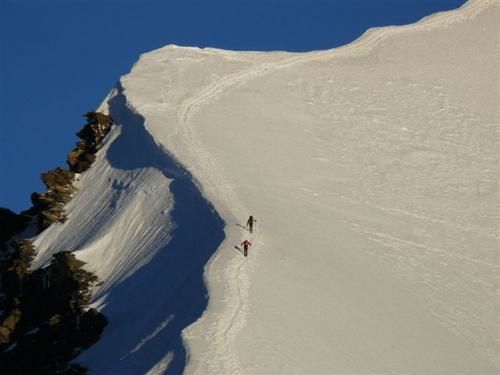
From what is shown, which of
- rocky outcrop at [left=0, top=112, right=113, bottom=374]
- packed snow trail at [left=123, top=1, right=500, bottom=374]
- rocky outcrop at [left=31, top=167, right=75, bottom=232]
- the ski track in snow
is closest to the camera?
the ski track in snow

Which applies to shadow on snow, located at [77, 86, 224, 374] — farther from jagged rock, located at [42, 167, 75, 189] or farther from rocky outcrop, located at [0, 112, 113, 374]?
jagged rock, located at [42, 167, 75, 189]

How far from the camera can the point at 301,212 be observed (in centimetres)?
4797

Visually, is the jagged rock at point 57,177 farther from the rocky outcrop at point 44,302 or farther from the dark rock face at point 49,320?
the dark rock face at point 49,320

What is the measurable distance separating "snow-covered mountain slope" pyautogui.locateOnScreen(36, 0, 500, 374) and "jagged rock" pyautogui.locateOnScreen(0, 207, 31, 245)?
220 cm

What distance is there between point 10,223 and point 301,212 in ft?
40.0

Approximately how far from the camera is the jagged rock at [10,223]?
53.0 meters

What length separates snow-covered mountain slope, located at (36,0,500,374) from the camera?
122 ft

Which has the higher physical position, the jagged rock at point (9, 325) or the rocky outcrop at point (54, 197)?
the rocky outcrop at point (54, 197)

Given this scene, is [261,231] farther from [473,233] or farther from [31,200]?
[31,200]

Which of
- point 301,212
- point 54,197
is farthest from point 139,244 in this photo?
point 54,197

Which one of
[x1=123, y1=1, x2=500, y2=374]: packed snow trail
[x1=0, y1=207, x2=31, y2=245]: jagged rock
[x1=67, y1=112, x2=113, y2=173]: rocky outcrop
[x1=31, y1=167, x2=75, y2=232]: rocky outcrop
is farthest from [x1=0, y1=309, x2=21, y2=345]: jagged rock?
[x1=67, y1=112, x2=113, y2=173]: rocky outcrop

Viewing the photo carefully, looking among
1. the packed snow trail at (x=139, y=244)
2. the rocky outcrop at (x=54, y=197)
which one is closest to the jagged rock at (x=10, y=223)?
the rocky outcrop at (x=54, y=197)

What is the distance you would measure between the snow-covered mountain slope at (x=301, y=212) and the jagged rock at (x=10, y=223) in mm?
2200

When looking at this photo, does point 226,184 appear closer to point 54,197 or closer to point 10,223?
point 54,197
